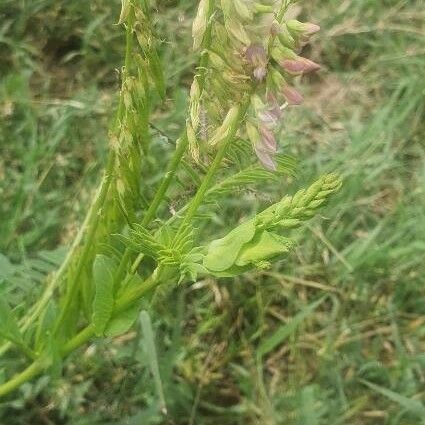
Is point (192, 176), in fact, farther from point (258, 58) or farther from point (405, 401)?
point (405, 401)

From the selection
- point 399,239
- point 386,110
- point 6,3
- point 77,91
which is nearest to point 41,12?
point 6,3

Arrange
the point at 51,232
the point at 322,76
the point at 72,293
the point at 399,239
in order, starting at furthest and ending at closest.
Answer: the point at 322,76, the point at 399,239, the point at 51,232, the point at 72,293

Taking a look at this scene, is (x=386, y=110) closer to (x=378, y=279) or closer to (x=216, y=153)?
(x=378, y=279)

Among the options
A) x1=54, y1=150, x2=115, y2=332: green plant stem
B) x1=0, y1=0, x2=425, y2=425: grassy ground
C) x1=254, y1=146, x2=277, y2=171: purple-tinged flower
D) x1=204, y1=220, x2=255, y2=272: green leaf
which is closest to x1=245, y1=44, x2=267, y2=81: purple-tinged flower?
x1=254, y1=146, x2=277, y2=171: purple-tinged flower

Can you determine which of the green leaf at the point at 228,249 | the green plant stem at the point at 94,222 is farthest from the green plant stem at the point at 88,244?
the green leaf at the point at 228,249

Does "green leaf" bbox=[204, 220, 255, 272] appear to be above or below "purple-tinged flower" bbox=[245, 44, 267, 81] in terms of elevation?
below

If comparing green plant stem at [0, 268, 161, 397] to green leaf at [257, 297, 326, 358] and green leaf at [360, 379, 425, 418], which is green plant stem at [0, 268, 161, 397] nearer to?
green leaf at [257, 297, 326, 358]

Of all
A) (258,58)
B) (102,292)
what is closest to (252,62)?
(258,58)
